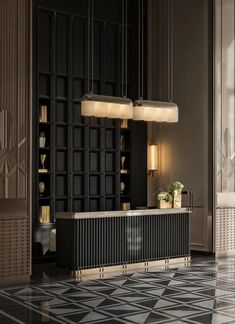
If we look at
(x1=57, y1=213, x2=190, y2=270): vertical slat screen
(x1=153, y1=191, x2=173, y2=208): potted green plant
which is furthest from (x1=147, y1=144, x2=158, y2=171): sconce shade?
(x1=57, y1=213, x2=190, y2=270): vertical slat screen

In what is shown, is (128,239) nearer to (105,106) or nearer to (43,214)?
(43,214)

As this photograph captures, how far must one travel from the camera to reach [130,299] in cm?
636

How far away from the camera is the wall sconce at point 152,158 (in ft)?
36.7

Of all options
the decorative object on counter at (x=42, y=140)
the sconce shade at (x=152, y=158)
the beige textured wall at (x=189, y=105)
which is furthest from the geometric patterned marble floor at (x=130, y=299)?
the sconce shade at (x=152, y=158)

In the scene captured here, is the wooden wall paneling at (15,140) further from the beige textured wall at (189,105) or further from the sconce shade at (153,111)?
the beige textured wall at (189,105)

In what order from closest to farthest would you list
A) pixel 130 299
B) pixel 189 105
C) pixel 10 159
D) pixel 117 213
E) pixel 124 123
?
pixel 130 299 < pixel 10 159 < pixel 117 213 < pixel 189 105 < pixel 124 123

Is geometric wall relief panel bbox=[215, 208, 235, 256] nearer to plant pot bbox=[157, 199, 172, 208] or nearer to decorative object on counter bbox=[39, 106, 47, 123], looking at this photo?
plant pot bbox=[157, 199, 172, 208]

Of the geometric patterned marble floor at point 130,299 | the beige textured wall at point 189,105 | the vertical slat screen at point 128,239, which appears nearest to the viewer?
the geometric patterned marble floor at point 130,299

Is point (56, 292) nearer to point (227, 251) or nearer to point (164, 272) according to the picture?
point (164, 272)

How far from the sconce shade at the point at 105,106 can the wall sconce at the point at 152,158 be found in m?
2.92

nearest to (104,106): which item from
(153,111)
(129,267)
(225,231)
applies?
(153,111)

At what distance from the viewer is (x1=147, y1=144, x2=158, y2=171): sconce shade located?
36.7ft

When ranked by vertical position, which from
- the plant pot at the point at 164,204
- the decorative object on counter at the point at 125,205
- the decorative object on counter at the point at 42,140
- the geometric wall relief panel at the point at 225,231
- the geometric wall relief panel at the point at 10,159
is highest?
the decorative object on counter at the point at 42,140

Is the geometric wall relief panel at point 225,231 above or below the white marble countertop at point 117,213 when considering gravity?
below
